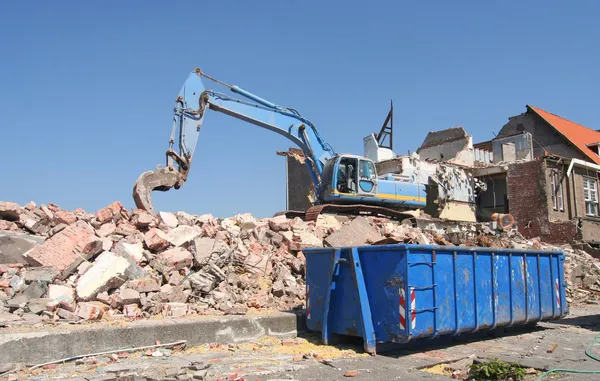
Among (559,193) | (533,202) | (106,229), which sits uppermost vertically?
(559,193)

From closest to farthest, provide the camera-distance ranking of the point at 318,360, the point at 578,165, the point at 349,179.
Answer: the point at 318,360 < the point at 349,179 < the point at 578,165

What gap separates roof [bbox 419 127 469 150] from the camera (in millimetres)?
31234

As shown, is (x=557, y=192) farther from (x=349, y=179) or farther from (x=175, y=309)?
(x=175, y=309)

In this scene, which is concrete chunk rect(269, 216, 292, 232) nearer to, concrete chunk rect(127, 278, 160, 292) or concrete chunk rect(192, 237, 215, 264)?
concrete chunk rect(192, 237, 215, 264)

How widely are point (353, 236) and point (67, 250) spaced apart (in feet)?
21.0

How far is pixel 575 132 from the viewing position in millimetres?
32062

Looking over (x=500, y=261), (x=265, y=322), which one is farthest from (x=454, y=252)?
(x=265, y=322)

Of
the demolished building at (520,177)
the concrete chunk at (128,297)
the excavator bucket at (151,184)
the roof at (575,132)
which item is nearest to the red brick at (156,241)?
the concrete chunk at (128,297)

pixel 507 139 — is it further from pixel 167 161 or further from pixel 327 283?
pixel 327 283

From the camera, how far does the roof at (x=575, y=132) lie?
29016 millimetres

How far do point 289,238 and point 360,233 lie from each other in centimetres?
176

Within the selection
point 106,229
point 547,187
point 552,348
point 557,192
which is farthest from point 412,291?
point 557,192

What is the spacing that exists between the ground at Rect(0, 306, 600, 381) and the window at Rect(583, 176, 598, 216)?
18.6m

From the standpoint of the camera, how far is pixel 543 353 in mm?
7938
